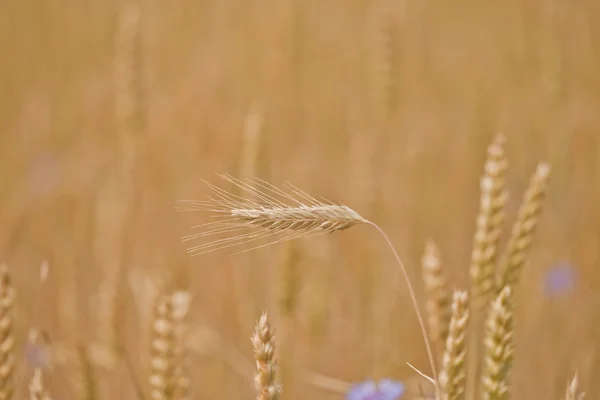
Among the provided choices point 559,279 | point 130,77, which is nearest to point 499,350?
point 559,279

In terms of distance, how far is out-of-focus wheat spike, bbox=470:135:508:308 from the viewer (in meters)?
0.57

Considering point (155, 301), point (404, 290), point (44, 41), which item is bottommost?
point (404, 290)

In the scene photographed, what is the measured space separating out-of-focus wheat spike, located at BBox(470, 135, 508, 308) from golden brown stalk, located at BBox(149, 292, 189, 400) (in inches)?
11.4

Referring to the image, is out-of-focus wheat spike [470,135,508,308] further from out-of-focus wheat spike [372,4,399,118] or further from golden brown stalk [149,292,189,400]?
out-of-focus wheat spike [372,4,399,118]

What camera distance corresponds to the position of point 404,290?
1231mm

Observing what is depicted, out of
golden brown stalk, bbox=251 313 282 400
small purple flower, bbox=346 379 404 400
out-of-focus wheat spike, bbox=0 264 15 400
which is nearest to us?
golden brown stalk, bbox=251 313 282 400

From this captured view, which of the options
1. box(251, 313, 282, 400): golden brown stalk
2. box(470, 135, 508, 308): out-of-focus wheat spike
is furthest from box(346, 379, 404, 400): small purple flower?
box(251, 313, 282, 400): golden brown stalk

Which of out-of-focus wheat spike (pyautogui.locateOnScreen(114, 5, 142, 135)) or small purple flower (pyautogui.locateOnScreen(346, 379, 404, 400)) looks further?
out-of-focus wheat spike (pyautogui.locateOnScreen(114, 5, 142, 135))

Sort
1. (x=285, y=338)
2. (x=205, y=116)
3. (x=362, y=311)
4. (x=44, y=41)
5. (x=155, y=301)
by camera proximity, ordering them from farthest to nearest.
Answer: (x=44, y=41)
(x=205, y=116)
(x=362, y=311)
(x=285, y=338)
(x=155, y=301)

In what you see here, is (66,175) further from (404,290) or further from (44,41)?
(404,290)

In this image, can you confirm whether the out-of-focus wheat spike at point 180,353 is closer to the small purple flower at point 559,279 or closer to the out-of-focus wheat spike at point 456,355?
the out-of-focus wheat spike at point 456,355

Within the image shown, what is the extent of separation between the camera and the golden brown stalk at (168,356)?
0.60 m

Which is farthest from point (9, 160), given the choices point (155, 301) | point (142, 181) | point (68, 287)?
point (155, 301)

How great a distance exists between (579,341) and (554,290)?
0.09m
